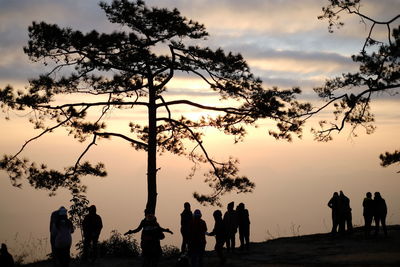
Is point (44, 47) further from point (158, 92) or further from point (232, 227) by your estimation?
point (232, 227)

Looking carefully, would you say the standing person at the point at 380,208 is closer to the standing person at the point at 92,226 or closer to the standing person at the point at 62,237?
the standing person at the point at 92,226

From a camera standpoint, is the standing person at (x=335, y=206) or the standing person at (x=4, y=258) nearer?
the standing person at (x=4, y=258)

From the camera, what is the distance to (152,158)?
66.8 ft

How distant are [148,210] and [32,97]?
6454 millimetres

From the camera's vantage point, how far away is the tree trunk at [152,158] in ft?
65.9

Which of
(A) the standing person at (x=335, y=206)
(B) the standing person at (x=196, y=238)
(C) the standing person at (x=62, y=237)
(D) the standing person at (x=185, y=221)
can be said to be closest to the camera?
(C) the standing person at (x=62, y=237)

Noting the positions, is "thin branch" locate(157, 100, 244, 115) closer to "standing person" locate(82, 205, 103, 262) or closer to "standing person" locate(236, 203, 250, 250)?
"standing person" locate(236, 203, 250, 250)

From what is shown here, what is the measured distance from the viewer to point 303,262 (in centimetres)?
1623

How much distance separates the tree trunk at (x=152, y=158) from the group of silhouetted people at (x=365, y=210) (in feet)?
23.4

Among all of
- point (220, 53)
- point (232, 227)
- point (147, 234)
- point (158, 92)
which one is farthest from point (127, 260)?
point (220, 53)

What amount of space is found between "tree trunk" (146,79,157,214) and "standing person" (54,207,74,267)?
6322 millimetres

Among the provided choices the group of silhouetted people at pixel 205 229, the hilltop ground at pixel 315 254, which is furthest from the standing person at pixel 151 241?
the hilltop ground at pixel 315 254

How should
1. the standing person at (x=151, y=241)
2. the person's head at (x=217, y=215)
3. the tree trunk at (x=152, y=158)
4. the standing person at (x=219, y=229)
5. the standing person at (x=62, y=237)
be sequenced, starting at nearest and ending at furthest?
the standing person at (x=151, y=241) < the standing person at (x=62, y=237) < the standing person at (x=219, y=229) < the person's head at (x=217, y=215) < the tree trunk at (x=152, y=158)

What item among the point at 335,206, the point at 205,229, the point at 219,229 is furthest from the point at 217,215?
the point at 335,206
